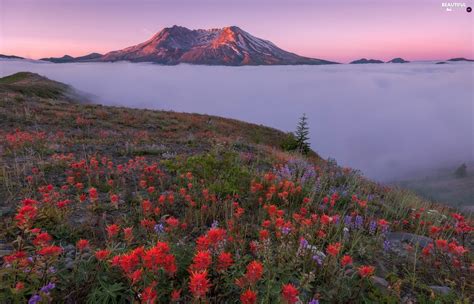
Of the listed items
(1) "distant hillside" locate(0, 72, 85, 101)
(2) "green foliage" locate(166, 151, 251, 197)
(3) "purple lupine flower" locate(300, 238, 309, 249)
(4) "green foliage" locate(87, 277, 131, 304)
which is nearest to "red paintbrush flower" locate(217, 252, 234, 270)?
(4) "green foliage" locate(87, 277, 131, 304)

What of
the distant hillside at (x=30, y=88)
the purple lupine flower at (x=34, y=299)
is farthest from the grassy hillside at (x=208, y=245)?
the distant hillside at (x=30, y=88)

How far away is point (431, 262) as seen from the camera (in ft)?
12.8

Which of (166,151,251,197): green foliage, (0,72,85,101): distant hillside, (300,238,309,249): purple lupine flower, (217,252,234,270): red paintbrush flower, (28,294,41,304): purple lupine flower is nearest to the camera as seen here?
(28,294,41,304): purple lupine flower

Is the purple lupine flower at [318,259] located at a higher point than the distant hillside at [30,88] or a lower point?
higher

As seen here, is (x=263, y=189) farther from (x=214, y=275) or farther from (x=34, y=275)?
(x=34, y=275)

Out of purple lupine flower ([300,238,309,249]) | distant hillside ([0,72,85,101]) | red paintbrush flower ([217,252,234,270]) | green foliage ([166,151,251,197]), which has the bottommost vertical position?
distant hillside ([0,72,85,101])

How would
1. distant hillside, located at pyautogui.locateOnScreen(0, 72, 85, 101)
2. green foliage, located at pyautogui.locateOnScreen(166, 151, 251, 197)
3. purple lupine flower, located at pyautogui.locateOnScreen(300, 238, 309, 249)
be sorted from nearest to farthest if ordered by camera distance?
purple lupine flower, located at pyautogui.locateOnScreen(300, 238, 309, 249), green foliage, located at pyautogui.locateOnScreen(166, 151, 251, 197), distant hillside, located at pyautogui.locateOnScreen(0, 72, 85, 101)

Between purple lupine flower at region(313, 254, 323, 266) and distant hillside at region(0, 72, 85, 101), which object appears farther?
distant hillside at region(0, 72, 85, 101)

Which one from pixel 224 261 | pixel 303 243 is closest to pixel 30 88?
pixel 303 243

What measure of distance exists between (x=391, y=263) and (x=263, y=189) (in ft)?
7.77

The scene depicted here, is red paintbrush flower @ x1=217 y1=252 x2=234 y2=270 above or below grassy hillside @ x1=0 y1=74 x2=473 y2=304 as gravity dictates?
above

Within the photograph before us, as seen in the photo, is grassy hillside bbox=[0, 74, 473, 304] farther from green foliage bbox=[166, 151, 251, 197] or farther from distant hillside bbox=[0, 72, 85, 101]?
distant hillside bbox=[0, 72, 85, 101]

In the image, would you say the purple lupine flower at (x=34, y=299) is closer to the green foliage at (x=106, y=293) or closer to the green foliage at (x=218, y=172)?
the green foliage at (x=106, y=293)

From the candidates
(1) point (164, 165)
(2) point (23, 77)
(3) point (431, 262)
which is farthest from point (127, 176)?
(2) point (23, 77)
